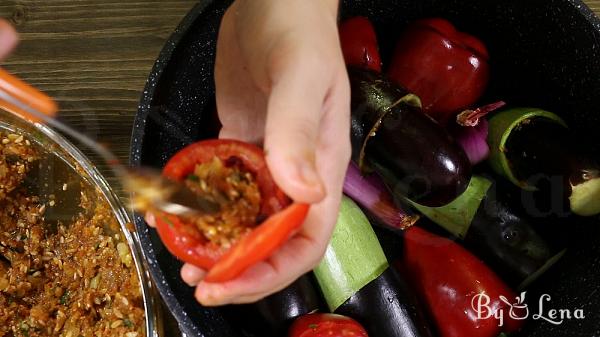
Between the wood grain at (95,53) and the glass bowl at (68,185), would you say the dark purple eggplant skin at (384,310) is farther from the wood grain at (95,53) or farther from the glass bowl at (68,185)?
the wood grain at (95,53)

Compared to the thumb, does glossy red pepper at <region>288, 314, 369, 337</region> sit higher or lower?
lower

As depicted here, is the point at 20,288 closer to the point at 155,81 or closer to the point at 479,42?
the point at 155,81

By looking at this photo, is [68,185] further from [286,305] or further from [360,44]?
[360,44]

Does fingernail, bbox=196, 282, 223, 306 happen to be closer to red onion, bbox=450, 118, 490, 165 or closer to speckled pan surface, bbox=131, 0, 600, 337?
speckled pan surface, bbox=131, 0, 600, 337

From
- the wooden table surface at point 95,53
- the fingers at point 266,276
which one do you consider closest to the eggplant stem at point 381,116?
the fingers at point 266,276

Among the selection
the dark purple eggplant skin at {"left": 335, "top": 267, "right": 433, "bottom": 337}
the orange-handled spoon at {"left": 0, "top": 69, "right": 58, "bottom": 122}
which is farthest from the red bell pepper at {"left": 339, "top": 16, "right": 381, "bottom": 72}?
the orange-handled spoon at {"left": 0, "top": 69, "right": 58, "bottom": 122}
